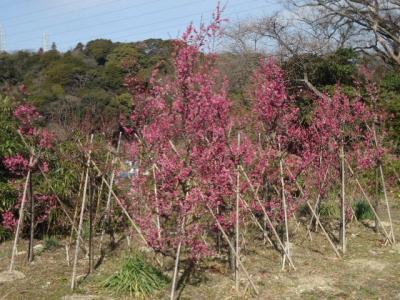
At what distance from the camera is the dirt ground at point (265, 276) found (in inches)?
185

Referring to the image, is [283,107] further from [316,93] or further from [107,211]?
[316,93]

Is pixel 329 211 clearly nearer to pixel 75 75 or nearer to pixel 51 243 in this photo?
pixel 51 243

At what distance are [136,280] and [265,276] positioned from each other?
135cm

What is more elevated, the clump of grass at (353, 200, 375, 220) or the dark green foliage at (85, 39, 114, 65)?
the dark green foliage at (85, 39, 114, 65)

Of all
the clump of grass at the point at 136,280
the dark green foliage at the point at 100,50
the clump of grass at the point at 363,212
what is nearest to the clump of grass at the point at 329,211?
the clump of grass at the point at 363,212

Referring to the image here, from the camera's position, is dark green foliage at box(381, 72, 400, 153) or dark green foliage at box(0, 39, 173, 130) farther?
dark green foliage at box(0, 39, 173, 130)

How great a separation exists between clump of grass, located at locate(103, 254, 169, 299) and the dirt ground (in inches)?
3.9

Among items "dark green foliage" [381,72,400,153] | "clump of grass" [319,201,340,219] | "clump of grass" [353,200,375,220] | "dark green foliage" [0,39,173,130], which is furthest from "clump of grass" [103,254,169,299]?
"dark green foliage" [0,39,173,130]

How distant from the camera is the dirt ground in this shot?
470 cm

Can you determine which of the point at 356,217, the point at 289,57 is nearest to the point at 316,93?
the point at 289,57

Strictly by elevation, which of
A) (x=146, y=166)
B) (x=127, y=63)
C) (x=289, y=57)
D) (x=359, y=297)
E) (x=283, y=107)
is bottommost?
(x=359, y=297)

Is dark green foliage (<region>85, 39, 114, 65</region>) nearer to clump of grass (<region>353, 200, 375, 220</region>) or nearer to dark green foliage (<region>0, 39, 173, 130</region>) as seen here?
dark green foliage (<region>0, 39, 173, 130</region>)

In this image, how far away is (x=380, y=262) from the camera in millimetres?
5730

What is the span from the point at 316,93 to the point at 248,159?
433 inches
